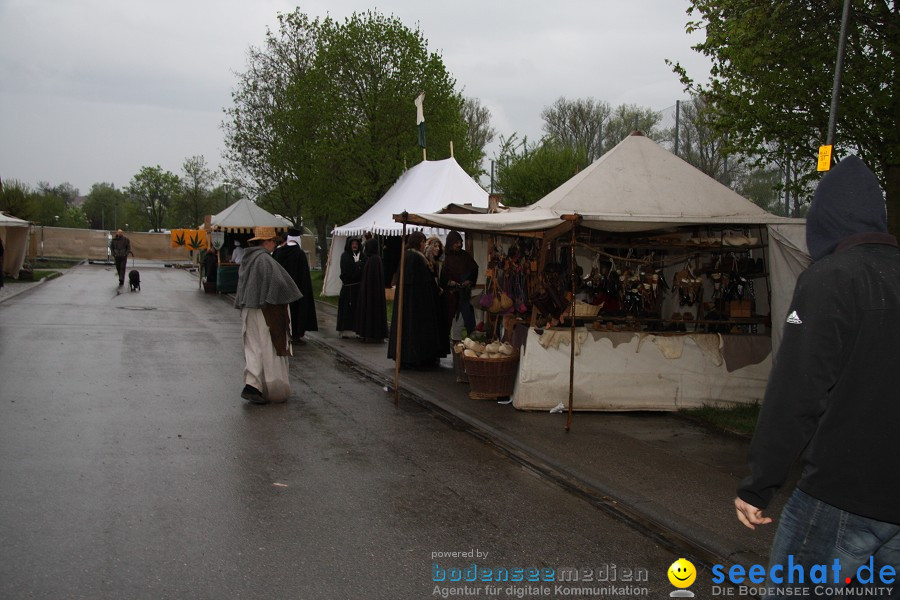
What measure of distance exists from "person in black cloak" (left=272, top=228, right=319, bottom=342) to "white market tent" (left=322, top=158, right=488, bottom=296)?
127 inches

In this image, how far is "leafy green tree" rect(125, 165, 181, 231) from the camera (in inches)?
3231

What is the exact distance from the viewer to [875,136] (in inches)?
410

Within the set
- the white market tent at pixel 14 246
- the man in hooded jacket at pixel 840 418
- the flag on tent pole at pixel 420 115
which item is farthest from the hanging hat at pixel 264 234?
the white market tent at pixel 14 246

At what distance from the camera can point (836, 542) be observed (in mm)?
2484

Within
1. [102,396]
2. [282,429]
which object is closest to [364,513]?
[282,429]

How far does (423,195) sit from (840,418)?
15908 mm

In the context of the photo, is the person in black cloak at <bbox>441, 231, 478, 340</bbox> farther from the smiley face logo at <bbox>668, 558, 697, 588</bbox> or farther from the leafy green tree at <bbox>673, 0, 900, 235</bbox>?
the smiley face logo at <bbox>668, 558, 697, 588</bbox>

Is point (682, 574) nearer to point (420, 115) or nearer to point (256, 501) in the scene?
point (256, 501)

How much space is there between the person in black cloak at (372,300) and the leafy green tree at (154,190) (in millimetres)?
72136

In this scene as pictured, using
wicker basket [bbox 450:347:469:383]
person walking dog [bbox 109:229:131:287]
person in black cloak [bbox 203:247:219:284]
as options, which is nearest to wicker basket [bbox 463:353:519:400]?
wicker basket [bbox 450:347:469:383]

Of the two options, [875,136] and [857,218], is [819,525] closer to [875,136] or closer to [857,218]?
[857,218]

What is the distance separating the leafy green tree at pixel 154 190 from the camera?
82062mm

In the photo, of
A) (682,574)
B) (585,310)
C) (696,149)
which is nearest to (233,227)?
(585,310)

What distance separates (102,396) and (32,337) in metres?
5.92
